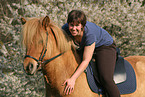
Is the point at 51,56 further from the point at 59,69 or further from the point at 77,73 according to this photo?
the point at 77,73

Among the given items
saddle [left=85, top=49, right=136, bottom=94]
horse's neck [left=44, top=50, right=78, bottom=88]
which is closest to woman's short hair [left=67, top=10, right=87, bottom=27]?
horse's neck [left=44, top=50, right=78, bottom=88]

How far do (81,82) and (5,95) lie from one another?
14.4ft

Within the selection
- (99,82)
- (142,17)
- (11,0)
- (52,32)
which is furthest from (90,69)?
(11,0)

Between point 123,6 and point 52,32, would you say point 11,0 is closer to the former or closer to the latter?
point 123,6

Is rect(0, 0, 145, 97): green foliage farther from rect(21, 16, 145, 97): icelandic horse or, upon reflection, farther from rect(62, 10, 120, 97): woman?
rect(21, 16, 145, 97): icelandic horse

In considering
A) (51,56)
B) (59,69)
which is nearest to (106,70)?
(59,69)

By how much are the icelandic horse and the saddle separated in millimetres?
87

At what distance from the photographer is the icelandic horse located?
198 cm

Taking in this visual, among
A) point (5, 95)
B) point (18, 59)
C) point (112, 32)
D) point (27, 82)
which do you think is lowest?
point (5, 95)

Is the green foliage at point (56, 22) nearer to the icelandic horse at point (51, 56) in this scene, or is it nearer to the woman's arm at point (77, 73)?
the icelandic horse at point (51, 56)

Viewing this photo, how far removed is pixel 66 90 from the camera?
2193mm

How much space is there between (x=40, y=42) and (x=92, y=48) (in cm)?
77

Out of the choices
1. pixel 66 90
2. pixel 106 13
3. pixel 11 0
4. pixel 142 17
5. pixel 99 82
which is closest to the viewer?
pixel 66 90

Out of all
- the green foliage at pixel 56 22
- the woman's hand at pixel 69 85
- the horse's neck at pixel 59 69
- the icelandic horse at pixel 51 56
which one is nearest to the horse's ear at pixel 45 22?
the icelandic horse at pixel 51 56
